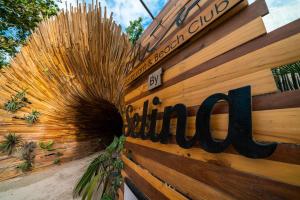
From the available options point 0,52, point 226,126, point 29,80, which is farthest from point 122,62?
point 0,52

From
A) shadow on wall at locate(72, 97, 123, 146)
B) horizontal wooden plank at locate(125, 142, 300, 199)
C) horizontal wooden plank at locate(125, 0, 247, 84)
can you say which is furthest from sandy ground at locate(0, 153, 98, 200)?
horizontal wooden plank at locate(125, 142, 300, 199)

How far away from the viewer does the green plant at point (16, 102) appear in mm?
5566

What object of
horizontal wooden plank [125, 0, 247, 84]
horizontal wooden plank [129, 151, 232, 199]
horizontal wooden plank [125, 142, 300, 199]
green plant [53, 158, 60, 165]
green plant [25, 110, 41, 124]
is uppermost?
horizontal wooden plank [125, 0, 247, 84]

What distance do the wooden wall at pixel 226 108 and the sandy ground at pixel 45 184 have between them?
10.8 ft

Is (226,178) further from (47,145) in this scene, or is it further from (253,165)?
(47,145)

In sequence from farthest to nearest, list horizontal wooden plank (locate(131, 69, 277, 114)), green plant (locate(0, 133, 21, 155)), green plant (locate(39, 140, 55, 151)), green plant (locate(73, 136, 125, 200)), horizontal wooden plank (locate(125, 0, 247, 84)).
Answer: green plant (locate(39, 140, 55, 151)) → green plant (locate(0, 133, 21, 155)) → green plant (locate(73, 136, 125, 200)) → horizontal wooden plank (locate(125, 0, 247, 84)) → horizontal wooden plank (locate(131, 69, 277, 114))

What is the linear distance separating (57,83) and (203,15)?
5229mm

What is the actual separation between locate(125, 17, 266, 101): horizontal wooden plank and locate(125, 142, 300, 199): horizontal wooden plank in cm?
78

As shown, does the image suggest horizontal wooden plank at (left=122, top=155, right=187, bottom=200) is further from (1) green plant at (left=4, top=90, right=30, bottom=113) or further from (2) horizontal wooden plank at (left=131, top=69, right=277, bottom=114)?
(1) green plant at (left=4, top=90, right=30, bottom=113)

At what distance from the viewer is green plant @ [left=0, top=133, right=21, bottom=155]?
541 cm

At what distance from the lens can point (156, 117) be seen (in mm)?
1937

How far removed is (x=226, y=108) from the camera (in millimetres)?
1097

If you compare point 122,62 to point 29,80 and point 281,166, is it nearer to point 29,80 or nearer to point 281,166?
point 281,166

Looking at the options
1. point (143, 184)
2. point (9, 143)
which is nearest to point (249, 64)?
point (143, 184)
